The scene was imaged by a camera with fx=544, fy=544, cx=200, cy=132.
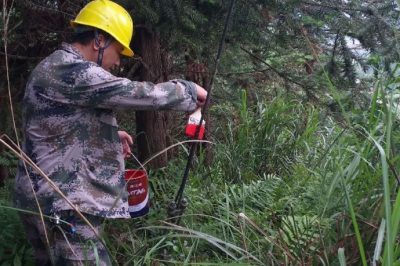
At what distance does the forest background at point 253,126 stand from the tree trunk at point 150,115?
11 mm

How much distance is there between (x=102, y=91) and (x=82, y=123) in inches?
9.9

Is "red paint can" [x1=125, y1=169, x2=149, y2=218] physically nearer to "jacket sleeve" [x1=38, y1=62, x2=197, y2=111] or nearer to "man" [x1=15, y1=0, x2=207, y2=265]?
"man" [x1=15, y1=0, x2=207, y2=265]

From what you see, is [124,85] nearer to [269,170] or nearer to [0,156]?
[0,156]

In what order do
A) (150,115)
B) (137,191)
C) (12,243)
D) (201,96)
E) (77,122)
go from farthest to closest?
(150,115) < (12,243) < (137,191) < (201,96) < (77,122)

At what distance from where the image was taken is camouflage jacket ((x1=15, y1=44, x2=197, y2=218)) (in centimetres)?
254

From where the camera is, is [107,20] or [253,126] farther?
[253,126]

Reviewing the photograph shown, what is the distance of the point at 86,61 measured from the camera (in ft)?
8.43

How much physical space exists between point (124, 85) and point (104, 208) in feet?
2.11

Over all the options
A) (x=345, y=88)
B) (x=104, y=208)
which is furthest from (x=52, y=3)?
(x=345, y=88)

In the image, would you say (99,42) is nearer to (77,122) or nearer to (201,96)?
(77,122)

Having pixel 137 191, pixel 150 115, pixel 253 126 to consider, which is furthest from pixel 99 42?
pixel 253 126

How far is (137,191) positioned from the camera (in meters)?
3.08

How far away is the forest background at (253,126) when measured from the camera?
239 centimetres

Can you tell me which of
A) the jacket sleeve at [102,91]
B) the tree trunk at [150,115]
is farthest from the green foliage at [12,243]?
the tree trunk at [150,115]
